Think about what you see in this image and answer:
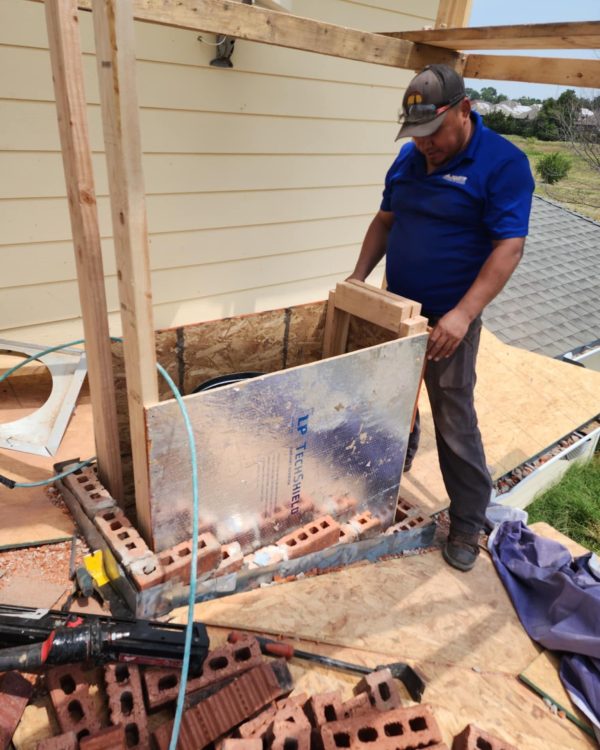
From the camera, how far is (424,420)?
403 centimetres

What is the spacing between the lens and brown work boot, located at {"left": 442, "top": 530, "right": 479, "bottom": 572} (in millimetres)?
2676

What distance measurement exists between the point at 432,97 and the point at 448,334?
971mm

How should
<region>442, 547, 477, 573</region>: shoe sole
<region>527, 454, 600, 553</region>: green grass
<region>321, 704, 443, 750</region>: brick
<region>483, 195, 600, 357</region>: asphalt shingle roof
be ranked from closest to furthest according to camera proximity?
<region>321, 704, 443, 750</region>: brick
<region>442, 547, 477, 573</region>: shoe sole
<region>527, 454, 600, 553</region>: green grass
<region>483, 195, 600, 357</region>: asphalt shingle roof

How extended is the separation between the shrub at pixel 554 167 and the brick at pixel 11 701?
104ft

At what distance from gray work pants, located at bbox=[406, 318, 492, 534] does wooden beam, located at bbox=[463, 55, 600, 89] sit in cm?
165

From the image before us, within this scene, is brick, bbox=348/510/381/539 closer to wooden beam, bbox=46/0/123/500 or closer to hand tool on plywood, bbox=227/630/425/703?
hand tool on plywood, bbox=227/630/425/703

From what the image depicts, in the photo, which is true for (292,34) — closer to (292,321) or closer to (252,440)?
(292,321)

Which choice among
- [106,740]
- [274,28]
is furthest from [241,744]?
[274,28]

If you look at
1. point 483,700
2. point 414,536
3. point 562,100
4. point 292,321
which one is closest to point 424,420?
point 414,536

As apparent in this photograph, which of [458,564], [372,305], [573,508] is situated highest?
[372,305]

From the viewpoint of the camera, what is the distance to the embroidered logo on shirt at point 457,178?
224cm

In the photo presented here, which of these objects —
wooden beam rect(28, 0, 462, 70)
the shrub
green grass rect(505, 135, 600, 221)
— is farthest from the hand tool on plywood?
the shrub

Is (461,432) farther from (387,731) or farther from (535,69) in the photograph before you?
(535,69)

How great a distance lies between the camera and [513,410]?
4.30m
